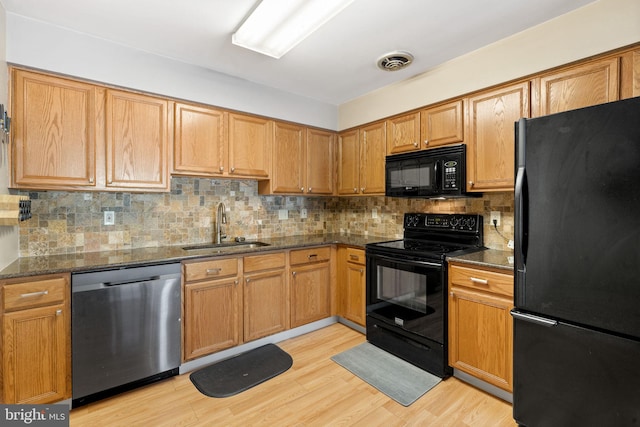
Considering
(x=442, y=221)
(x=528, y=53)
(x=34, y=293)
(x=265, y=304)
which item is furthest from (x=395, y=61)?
(x=34, y=293)

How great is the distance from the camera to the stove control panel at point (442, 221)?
257 cm

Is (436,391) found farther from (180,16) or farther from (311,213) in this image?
(180,16)

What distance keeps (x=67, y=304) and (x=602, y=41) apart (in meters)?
3.55

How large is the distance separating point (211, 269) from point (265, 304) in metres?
0.63

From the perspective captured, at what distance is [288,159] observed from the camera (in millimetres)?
3174

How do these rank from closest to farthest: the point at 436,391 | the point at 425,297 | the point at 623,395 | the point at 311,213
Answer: the point at 623,395 < the point at 436,391 < the point at 425,297 < the point at 311,213

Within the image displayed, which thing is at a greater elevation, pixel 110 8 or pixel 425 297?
pixel 110 8

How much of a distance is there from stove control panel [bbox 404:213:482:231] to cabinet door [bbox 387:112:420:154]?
2.19ft

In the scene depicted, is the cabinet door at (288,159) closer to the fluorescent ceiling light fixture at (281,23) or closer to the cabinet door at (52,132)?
the fluorescent ceiling light fixture at (281,23)

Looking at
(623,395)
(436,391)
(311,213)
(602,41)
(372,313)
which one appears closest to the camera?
(623,395)

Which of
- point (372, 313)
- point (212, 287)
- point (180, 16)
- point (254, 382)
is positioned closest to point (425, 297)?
point (372, 313)

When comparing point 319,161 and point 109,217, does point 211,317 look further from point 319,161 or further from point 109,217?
point 319,161

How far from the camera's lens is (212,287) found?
242 cm

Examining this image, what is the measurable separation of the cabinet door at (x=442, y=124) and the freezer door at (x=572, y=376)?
4.87 ft
